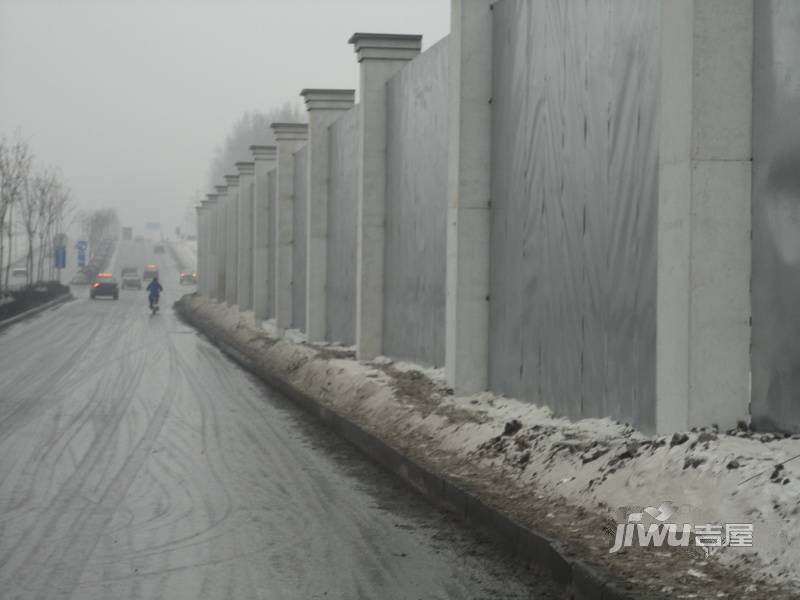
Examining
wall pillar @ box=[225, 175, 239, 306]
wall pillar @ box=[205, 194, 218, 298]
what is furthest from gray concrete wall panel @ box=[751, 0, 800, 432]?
wall pillar @ box=[205, 194, 218, 298]

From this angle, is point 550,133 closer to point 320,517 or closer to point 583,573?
point 320,517

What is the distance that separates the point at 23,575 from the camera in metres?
6.81

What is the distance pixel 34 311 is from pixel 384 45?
3397cm

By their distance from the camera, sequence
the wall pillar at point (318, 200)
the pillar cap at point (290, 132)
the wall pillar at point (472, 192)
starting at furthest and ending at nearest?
the pillar cap at point (290, 132) < the wall pillar at point (318, 200) < the wall pillar at point (472, 192)

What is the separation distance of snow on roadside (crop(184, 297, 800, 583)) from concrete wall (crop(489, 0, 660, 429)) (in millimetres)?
417

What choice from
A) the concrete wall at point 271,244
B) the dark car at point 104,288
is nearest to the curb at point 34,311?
the dark car at point 104,288

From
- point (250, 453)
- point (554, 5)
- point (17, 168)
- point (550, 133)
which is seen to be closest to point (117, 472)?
point (250, 453)

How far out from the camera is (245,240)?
44.2 m

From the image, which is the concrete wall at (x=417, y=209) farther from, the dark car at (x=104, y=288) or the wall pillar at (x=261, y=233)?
the dark car at (x=104, y=288)

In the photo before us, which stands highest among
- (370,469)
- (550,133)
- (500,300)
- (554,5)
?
(554,5)

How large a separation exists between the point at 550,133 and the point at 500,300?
232cm

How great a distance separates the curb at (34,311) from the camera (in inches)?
1628

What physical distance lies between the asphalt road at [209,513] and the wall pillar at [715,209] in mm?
1853

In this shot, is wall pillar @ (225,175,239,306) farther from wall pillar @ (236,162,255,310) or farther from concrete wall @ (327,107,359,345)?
concrete wall @ (327,107,359,345)
